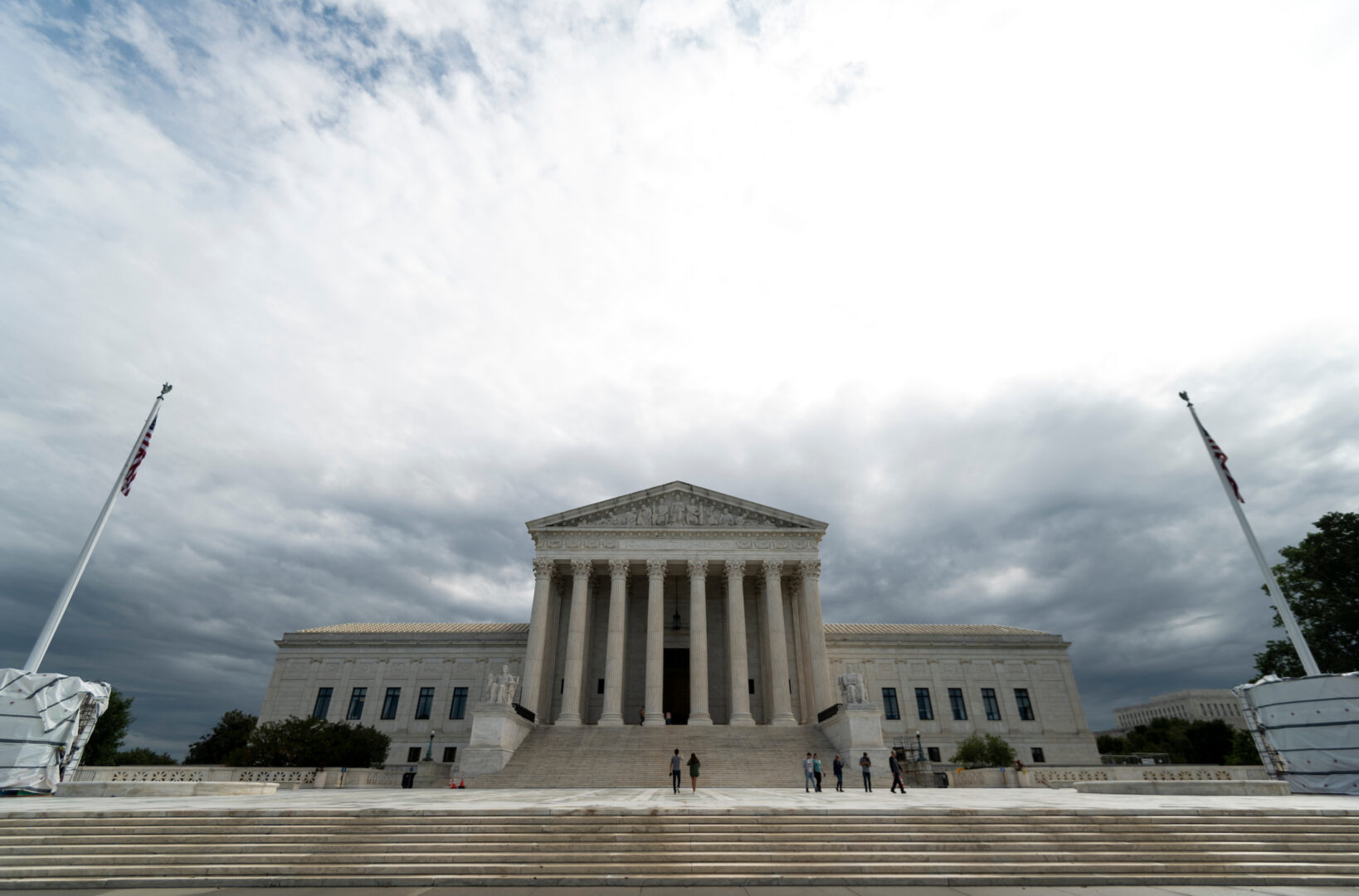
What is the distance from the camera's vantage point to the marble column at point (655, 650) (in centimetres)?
3950

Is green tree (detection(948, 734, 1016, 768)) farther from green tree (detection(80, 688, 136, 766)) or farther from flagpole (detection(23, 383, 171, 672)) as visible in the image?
green tree (detection(80, 688, 136, 766))

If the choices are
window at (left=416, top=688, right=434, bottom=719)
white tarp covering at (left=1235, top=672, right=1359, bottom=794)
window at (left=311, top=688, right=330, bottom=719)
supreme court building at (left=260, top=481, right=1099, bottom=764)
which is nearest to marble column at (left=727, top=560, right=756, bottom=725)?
supreme court building at (left=260, top=481, right=1099, bottom=764)

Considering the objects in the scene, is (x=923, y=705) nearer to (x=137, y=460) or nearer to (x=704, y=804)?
(x=704, y=804)

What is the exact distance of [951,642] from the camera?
174 ft

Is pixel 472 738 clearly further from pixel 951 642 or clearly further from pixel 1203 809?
pixel 951 642

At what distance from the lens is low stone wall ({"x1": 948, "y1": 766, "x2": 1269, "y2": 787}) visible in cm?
2898

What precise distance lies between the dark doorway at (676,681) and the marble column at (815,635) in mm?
9835

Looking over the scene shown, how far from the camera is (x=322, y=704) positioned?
5172 cm

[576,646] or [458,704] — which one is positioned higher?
[576,646]

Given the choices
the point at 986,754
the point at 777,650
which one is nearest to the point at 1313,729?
the point at 986,754

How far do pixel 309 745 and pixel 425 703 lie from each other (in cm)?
1663

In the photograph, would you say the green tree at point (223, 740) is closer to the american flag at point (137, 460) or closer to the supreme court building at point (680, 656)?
the supreme court building at point (680, 656)

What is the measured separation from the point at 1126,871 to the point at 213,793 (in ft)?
93.0

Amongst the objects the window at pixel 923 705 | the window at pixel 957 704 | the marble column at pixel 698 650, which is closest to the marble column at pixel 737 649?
the marble column at pixel 698 650
